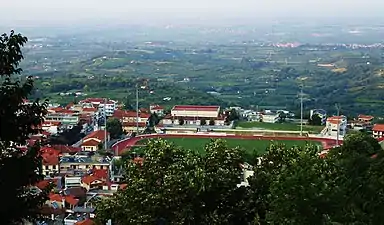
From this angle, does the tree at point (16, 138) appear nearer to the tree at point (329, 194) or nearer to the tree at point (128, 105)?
the tree at point (329, 194)

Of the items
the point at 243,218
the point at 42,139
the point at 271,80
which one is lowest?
the point at 271,80

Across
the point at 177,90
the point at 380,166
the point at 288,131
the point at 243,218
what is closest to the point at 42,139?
the point at 243,218

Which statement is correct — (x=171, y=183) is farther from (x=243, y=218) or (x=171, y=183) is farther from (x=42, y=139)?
(x=42, y=139)

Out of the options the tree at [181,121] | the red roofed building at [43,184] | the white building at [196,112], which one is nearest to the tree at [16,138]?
the red roofed building at [43,184]

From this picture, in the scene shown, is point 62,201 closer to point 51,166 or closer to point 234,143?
point 51,166

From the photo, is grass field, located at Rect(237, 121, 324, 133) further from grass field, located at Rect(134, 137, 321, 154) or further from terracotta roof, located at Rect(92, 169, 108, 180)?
terracotta roof, located at Rect(92, 169, 108, 180)

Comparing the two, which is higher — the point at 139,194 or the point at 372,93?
the point at 139,194
